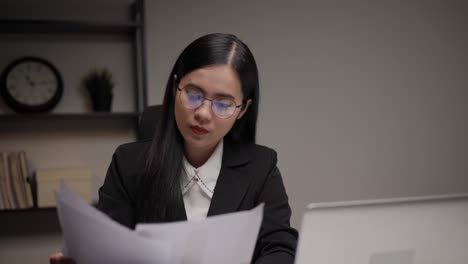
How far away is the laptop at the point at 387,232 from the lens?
70cm

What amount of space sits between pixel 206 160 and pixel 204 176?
0.18ft

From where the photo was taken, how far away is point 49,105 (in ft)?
8.10

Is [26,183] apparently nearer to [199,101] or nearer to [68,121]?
[68,121]

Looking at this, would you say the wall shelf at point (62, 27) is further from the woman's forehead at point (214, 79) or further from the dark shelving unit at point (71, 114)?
the woman's forehead at point (214, 79)

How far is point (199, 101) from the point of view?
1023 mm

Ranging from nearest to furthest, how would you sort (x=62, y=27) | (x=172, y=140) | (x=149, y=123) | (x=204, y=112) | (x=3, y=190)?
(x=204, y=112)
(x=172, y=140)
(x=149, y=123)
(x=3, y=190)
(x=62, y=27)

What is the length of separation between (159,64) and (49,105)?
2.18ft

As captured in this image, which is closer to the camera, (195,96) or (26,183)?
(195,96)

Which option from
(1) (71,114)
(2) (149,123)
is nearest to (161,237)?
(2) (149,123)

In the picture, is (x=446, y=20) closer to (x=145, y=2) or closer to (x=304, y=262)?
(x=145, y=2)

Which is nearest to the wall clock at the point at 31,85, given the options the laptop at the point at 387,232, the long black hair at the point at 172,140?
the long black hair at the point at 172,140

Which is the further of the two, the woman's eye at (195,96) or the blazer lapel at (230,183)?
the blazer lapel at (230,183)

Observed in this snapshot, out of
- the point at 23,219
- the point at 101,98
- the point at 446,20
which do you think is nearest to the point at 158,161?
the point at 101,98

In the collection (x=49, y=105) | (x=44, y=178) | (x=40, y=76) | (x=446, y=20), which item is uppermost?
(x=446, y=20)
